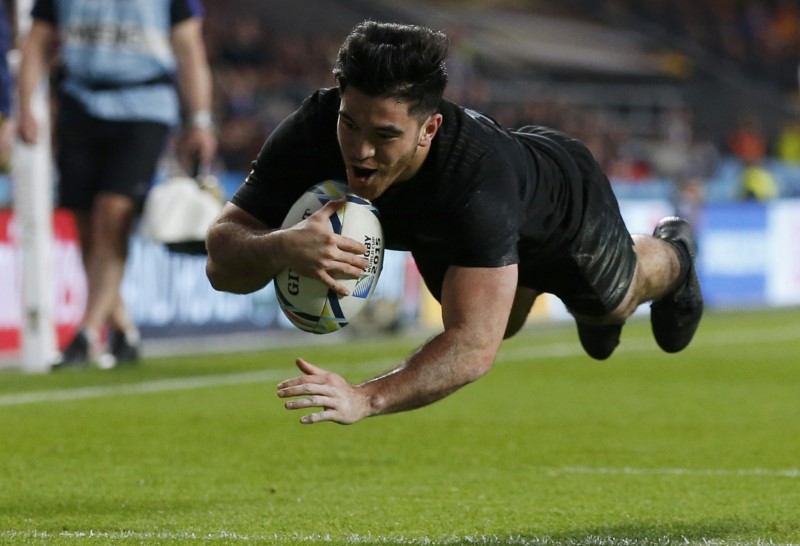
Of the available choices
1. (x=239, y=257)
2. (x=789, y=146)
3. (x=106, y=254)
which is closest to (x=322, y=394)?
(x=239, y=257)

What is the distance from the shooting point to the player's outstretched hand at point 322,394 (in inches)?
149

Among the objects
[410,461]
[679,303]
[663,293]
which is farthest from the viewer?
[679,303]

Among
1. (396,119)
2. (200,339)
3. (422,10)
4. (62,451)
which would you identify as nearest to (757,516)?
(396,119)

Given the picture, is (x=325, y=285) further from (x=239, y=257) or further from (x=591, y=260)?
(x=591, y=260)

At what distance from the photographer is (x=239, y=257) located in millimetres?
4730

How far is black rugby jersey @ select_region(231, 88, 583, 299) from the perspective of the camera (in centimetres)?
440

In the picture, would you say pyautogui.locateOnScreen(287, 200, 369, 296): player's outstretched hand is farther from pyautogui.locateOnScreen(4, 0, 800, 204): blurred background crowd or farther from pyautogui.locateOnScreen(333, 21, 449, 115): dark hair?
pyautogui.locateOnScreen(4, 0, 800, 204): blurred background crowd

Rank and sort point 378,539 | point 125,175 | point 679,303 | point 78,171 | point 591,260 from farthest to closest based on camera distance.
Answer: point 78,171, point 125,175, point 679,303, point 591,260, point 378,539

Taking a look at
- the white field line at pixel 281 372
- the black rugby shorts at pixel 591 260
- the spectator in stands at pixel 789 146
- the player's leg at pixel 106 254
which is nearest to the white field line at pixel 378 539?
the black rugby shorts at pixel 591 260

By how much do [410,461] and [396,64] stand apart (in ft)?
7.45

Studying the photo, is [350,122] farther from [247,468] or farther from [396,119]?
[247,468]

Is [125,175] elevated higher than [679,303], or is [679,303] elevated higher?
[125,175]

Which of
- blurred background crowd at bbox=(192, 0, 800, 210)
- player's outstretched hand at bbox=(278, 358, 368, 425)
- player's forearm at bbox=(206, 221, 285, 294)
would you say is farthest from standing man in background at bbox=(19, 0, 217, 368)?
blurred background crowd at bbox=(192, 0, 800, 210)

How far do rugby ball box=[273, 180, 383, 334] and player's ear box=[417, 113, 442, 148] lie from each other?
0.27 metres
